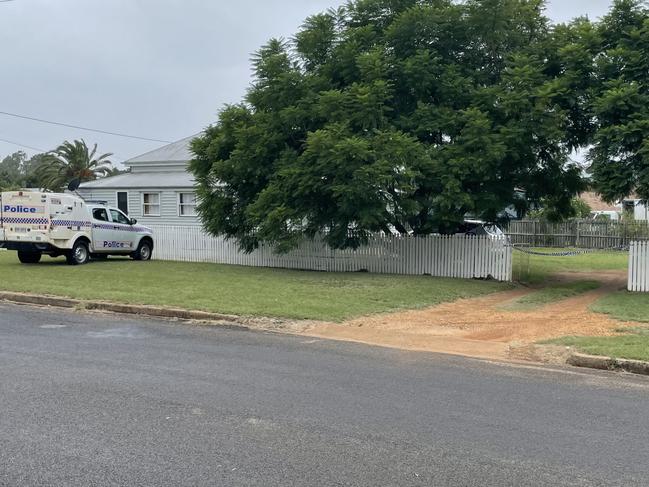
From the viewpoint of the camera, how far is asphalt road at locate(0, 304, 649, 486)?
444 centimetres

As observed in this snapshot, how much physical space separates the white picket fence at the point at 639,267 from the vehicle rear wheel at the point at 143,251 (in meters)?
Result: 16.2

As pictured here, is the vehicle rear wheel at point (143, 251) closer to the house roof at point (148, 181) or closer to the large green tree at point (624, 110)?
the house roof at point (148, 181)

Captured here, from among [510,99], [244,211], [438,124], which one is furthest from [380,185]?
[244,211]

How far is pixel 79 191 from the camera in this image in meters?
34.7

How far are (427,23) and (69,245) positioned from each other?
1260 cm

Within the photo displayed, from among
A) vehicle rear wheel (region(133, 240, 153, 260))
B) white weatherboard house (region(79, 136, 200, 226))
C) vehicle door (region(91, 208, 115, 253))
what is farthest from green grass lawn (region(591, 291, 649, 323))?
white weatherboard house (region(79, 136, 200, 226))

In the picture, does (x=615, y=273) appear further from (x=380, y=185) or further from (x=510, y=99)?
(x=380, y=185)

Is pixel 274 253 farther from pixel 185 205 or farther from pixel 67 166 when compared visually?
pixel 67 166

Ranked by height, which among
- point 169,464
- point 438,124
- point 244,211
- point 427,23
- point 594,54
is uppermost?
point 427,23

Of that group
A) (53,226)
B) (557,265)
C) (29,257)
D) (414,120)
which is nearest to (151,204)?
(29,257)

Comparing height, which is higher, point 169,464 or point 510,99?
point 510,99

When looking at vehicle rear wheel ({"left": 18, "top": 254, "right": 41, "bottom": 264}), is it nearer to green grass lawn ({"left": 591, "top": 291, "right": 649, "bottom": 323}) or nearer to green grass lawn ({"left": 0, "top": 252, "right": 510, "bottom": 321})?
green grass lawn ({"left": 0, "top": 252, "right": 510, "bottom": 321})

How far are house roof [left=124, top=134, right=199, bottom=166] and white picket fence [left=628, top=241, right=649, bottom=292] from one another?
24407 mm

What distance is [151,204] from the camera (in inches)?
1299
